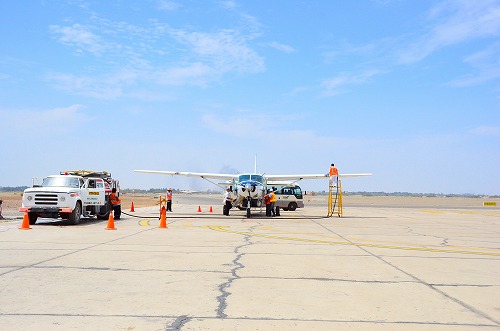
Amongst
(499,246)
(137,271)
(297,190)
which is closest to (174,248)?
(137,271)

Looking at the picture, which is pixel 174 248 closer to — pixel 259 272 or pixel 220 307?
pixel 259 272

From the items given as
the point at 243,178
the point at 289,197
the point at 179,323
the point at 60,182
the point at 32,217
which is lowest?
the point at 179,323

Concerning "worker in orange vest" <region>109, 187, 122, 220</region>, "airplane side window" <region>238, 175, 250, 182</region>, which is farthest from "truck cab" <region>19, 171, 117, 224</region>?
"airplane side window" <region>238, 175, 250, 182</region>

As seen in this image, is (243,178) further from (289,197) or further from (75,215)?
(75,215)

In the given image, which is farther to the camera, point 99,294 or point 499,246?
point 499,246

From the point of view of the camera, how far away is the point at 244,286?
7.66 metres

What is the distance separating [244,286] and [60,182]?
52.7 ft

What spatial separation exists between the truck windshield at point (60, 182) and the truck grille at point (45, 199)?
158 cm

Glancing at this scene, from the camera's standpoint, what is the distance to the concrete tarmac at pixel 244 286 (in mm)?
5727

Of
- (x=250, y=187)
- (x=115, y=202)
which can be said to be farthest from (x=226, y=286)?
(x=250, y=187)

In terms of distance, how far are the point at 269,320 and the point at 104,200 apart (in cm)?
1920

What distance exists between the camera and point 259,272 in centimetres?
897

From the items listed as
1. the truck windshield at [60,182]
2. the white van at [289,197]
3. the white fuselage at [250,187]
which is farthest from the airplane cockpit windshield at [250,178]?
the truck windshield at [60,182]

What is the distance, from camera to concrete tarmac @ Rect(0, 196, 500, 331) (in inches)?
225
